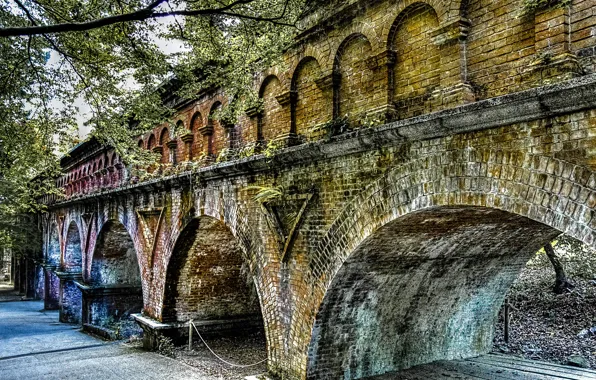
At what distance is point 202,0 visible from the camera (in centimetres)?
634

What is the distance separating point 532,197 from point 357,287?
10.2 ft

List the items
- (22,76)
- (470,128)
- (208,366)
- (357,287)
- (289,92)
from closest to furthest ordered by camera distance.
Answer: (470,128) < (357,287) < (289,92) < (22,76) < (208,366)

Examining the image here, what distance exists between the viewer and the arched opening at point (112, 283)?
1731cm

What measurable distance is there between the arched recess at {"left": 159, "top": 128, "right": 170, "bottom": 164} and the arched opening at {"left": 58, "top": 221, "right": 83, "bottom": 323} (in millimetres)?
10022

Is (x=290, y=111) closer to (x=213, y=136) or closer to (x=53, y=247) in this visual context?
(x=213, y=136)

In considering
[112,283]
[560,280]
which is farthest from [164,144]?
[560,280]

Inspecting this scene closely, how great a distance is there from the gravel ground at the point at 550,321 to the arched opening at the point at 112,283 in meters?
12.4

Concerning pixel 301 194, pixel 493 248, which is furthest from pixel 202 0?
pixel 493 248

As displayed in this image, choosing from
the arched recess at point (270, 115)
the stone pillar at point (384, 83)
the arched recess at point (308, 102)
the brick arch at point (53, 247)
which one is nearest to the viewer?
the stone pillar at point (384, 83)

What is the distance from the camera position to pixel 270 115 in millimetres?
8227

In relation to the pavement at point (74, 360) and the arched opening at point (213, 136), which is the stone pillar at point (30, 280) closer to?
the pavement at point (74, 360)

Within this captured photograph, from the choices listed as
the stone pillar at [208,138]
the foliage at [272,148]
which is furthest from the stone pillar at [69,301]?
the foliage at [272,148]

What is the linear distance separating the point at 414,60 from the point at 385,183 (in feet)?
4.94

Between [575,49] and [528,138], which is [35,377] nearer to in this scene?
[528,138]
